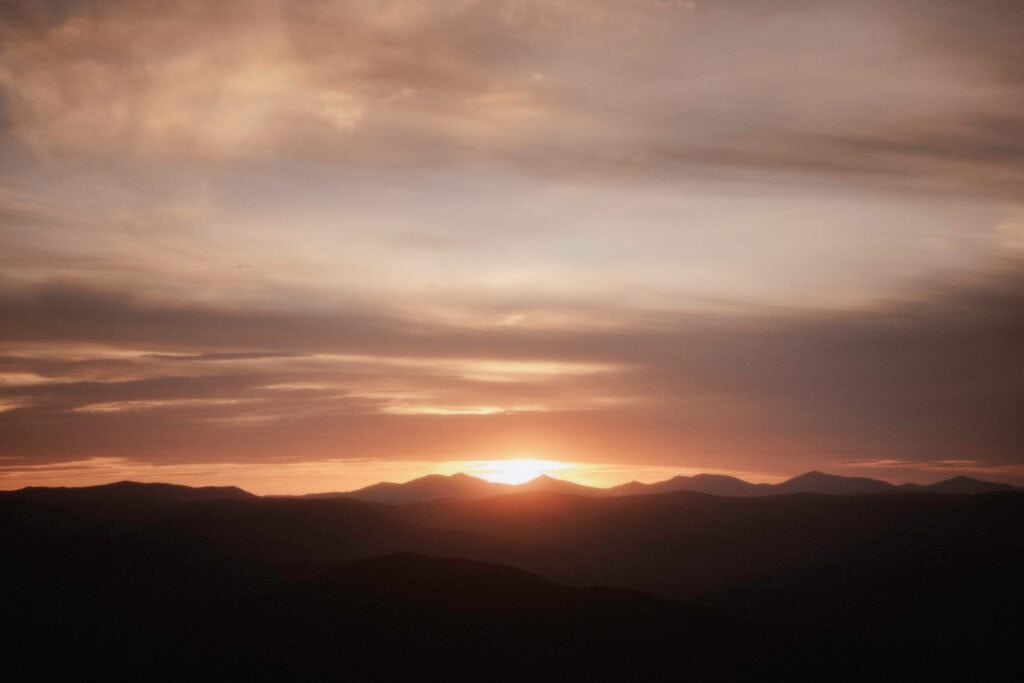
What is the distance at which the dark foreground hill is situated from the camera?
171 ft

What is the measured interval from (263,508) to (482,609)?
81.3 metres

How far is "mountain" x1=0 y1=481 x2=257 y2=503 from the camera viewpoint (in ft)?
504

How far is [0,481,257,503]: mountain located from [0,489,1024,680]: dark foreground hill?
1.85 metres

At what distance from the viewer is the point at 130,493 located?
16338 centimetres

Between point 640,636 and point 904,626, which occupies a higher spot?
point 640,636

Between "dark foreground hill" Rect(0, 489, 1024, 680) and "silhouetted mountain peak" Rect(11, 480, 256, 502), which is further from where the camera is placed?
"silhouetted mountain peak" Rect(11, 480, 256, 502)

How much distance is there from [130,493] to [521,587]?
408ft

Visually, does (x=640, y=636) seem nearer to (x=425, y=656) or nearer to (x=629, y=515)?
(x=425, y=656)

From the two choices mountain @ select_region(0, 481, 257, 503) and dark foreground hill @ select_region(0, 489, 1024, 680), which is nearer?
dark foreground hill @ select_region(0, 489, 1024, 680)

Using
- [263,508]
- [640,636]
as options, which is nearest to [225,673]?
[640,636]

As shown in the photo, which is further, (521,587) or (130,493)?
(130,493)

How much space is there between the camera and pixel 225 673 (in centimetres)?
4950

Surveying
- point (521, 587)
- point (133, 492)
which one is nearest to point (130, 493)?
point (133, 492)

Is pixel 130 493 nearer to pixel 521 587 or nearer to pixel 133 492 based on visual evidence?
pixel 133 492
